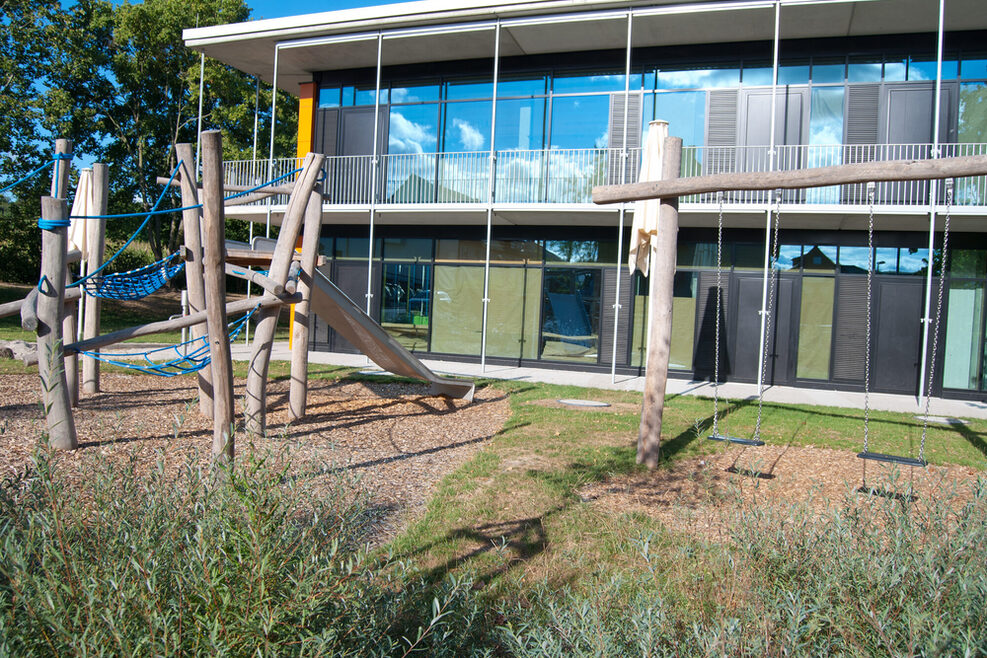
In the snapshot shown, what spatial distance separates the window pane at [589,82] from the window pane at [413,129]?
10.2 ft

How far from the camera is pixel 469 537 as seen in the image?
4.53 metres

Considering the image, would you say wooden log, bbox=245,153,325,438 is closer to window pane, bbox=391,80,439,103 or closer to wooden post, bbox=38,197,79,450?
wooden post, bbox=38,197,79,450

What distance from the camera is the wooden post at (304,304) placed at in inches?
306

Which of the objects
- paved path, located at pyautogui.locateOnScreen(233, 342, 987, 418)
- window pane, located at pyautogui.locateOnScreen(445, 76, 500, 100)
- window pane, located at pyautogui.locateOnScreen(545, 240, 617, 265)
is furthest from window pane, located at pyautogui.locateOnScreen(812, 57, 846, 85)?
window pane, located at pyautogui.locateOnScreen(445, 76, 500, 100)

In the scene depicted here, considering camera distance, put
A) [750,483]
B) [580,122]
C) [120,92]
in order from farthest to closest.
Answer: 1. [120,92]
2. [580,122]
3. [750,483]

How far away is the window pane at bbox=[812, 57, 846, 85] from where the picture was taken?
13.8m

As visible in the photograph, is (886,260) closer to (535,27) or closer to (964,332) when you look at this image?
(964,332)

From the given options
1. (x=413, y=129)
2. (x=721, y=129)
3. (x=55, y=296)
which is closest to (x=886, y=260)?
(x=721, y=129)

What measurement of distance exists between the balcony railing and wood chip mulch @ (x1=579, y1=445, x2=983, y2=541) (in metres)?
6.68

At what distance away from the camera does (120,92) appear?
95.1ft

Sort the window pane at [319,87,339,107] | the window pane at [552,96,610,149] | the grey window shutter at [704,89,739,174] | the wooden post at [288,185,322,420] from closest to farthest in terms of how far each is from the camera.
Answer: the wooden post at [288,185,322,420] < the grey window shutter at [704,89,739,174] < the window pane at [552,96,610,149] < the window pane at [319,87,339,107]

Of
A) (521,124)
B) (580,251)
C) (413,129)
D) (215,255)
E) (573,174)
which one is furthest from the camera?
(413,129)

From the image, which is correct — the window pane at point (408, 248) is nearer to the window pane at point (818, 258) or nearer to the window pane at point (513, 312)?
the window pane at point (513, 312)

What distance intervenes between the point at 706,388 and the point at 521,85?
8.17 meters
